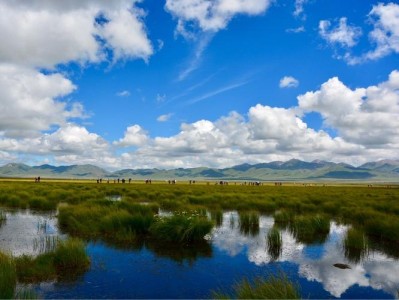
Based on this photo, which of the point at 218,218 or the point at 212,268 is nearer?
the point at 212,268

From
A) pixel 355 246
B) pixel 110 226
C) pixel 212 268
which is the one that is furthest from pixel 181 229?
pixel 355 246

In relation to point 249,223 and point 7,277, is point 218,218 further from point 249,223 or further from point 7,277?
point 7,277

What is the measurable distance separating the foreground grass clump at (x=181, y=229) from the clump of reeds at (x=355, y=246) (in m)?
5.70

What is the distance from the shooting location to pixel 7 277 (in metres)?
8.41

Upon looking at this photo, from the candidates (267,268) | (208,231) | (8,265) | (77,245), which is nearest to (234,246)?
(208,231)

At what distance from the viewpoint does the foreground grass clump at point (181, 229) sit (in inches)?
574

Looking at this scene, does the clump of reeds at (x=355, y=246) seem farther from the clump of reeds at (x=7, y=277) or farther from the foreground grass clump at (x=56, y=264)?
the clump of reeds at (x=7, y=277)

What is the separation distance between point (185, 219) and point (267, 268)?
4.46m

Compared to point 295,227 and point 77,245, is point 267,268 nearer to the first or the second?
point 77,245

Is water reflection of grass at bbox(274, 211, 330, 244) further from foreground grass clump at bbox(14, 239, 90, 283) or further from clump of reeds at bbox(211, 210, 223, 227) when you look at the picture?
foreground grass clump at bbox(14, 239, 90, 283)

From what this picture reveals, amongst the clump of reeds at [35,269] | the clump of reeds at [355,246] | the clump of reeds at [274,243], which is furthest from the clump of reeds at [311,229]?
the clump of reeds at [35,269]

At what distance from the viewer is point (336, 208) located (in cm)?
2828

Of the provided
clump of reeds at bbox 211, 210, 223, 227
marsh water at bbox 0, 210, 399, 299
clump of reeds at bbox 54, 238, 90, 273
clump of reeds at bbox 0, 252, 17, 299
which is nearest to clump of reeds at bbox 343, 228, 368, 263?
marsh water at bbox 0, 210, 399, 299

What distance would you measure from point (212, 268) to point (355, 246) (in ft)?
22.0
